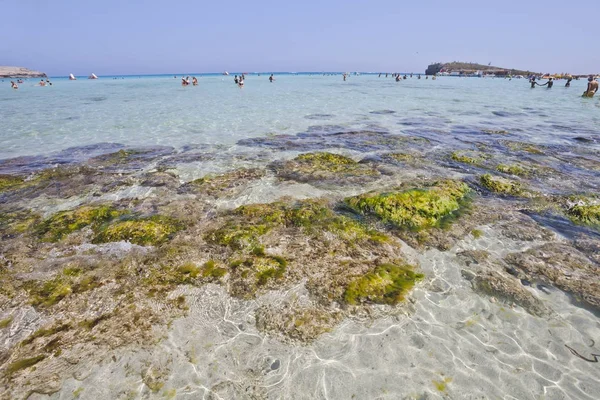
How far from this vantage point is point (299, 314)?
514cm

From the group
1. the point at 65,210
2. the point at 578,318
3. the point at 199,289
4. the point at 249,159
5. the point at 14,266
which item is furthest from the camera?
the point at 249,159

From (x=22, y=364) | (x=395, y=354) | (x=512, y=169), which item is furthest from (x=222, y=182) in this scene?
(x=512, y=169)

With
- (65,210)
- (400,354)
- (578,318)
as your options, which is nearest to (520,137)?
(578,318)

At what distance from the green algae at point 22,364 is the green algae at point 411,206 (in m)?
7.20

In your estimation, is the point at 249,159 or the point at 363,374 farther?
the point at 249,159

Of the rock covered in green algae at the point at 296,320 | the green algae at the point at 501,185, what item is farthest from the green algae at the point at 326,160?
→ the rock covered in green algae at the point at 296,320

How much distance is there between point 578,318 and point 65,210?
1238 cm

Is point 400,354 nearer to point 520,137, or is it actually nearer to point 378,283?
point 378,283

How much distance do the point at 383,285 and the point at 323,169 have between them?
7171 millimetres

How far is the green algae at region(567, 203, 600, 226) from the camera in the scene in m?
8.13

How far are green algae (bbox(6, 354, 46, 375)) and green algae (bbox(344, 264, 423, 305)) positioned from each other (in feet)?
15.6

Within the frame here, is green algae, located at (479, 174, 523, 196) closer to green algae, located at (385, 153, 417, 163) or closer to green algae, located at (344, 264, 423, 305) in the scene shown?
green algae, located at (385, 153, 417, 163)

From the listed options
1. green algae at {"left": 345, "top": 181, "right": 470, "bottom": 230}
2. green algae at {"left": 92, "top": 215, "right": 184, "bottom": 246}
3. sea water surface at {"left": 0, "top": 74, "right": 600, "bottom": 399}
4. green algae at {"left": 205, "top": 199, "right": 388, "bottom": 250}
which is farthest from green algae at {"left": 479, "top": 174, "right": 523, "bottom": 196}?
green algae at {"left": 92, "top": 215, "right": 184, "bottom": 246}

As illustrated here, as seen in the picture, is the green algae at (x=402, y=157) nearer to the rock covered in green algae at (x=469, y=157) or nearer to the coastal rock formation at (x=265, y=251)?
the coastal rock formation at (x=265, y=251)
